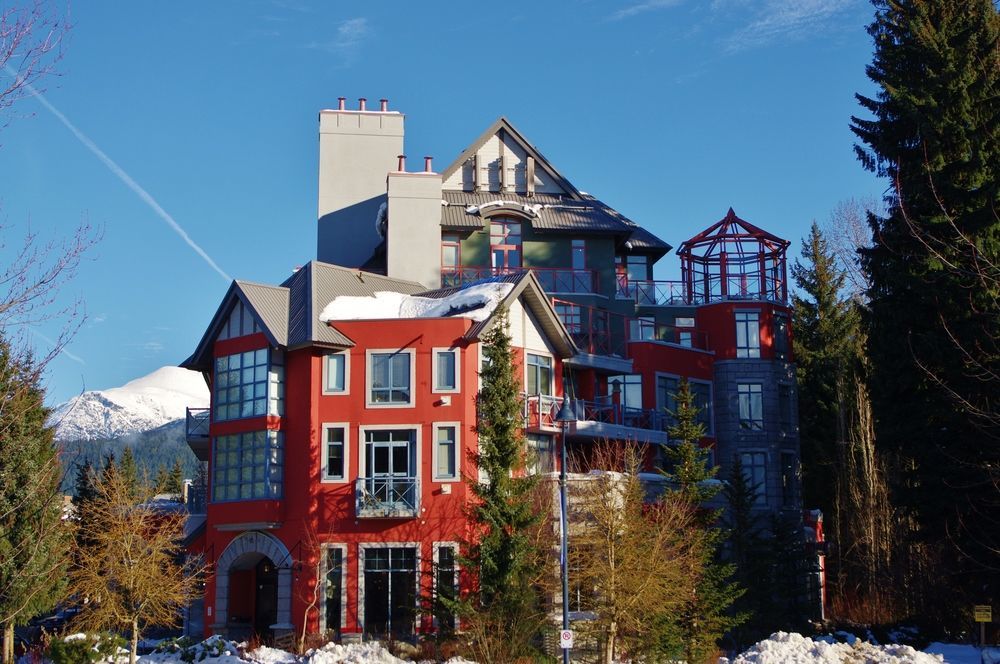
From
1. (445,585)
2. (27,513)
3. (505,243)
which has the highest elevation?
(505,243)

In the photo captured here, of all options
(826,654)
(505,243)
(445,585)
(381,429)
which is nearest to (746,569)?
(826,654)

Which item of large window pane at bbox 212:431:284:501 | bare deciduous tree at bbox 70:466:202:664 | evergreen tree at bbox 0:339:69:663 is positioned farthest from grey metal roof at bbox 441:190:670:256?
evergreen tree at bbox 0:339:69:663

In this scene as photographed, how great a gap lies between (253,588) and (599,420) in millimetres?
13759

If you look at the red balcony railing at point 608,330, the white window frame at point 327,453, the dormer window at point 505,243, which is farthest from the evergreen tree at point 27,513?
the dormer window at point 505,243

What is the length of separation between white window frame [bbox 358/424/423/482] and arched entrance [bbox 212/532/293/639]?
12.2 ft

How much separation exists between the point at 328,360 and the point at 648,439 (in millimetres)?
12337

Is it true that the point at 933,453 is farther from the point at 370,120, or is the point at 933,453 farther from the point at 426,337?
the point at 370,120

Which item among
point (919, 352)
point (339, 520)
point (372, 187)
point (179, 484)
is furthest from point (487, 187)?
point (179, 484)

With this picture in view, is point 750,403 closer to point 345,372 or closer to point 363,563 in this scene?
point 345,372

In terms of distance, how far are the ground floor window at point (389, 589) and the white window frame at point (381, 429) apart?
242 centimetres

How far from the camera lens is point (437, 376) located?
39.5m

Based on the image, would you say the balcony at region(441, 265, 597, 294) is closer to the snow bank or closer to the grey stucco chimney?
the grey stucco chimney

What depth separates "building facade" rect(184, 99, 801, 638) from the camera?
38.4 meters

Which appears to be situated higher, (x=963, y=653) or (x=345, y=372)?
(x=345, y=372)
